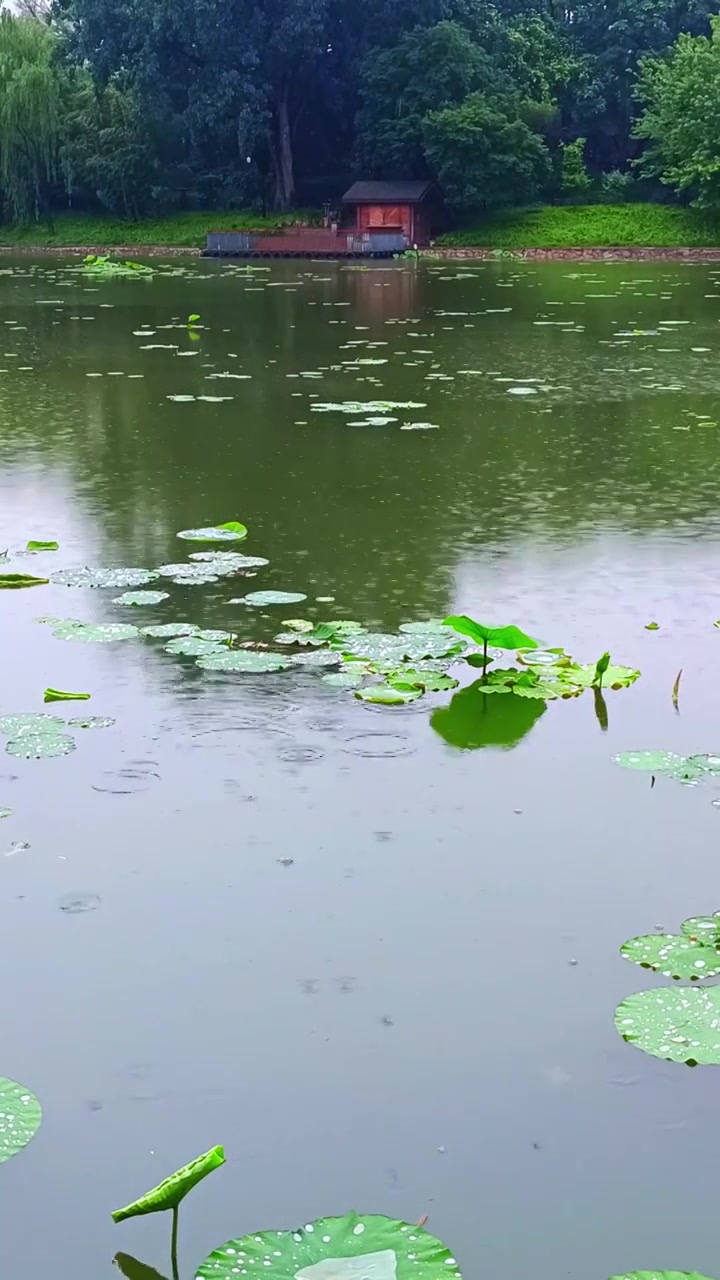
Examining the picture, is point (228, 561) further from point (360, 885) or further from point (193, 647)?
point (360, 885)

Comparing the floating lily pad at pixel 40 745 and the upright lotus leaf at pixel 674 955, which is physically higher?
the floating lily pad at pixel 40 745

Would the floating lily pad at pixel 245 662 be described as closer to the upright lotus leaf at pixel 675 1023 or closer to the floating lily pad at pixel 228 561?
the floating lily pad at pixel 228 561

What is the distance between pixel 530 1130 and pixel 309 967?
572 millimetres

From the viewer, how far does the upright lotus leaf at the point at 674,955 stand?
251 cm

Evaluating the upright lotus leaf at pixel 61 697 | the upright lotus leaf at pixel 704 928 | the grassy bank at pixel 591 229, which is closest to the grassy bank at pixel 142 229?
the grassy bank at pixel 591 229

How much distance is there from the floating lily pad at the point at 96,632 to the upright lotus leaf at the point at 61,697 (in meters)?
0.48

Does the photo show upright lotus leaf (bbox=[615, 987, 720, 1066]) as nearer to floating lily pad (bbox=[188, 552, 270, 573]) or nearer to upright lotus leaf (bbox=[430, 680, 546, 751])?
upright lotus leaf (bbox=[430, 680, 546, 751])

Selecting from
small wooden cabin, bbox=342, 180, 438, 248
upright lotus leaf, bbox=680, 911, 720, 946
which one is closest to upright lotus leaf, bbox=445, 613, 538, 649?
upright lotus leaf, bbox=680, 911, 720, 946

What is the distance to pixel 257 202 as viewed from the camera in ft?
143

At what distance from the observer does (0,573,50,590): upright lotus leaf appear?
508cm

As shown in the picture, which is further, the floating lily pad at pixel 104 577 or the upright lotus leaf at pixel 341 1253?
the floating lily pad at pixel 104 577

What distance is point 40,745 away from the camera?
356cm

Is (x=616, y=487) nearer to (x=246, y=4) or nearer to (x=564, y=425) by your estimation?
(x=564, y=425)

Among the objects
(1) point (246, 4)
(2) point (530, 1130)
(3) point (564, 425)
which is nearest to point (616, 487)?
(3) point (564, 425)
